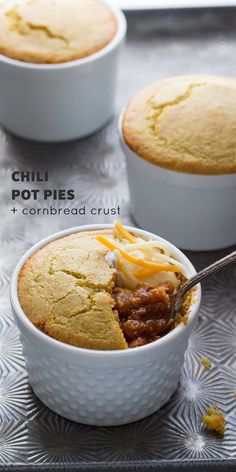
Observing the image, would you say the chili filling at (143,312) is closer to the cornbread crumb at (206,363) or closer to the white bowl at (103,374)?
the white bowl at (103,374)

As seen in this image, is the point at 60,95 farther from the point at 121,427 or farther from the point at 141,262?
the point at 121,427

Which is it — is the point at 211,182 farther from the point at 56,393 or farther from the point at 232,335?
the point at 56,393

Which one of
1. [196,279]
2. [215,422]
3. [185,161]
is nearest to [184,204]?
[185,161]

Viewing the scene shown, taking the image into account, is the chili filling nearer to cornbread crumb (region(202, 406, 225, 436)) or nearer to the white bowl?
the white bowl

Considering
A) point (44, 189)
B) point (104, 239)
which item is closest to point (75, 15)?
point (44, 189)

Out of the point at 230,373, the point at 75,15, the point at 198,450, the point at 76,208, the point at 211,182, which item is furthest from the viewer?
the point at 75,15
